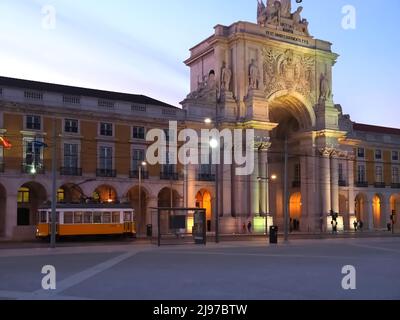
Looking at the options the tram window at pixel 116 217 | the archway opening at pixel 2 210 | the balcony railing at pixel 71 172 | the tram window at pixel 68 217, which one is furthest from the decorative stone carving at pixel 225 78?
the tram window at pixel 68 217

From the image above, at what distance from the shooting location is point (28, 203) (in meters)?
53.5

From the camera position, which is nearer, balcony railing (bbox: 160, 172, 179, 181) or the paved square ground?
the paved square ground

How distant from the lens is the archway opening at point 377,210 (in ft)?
254

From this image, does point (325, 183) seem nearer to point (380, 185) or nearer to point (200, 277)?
point (380, 185)

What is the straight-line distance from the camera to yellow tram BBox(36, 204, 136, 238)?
137ft

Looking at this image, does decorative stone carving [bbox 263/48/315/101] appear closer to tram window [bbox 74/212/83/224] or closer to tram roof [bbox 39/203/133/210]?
tram roof [bbox 39/203/133/210]

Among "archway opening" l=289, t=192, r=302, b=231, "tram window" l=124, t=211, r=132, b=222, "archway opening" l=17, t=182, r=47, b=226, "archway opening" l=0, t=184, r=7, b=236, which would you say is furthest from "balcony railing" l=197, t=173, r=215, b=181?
"archway opening" l=0, t=184, r=7, b=236

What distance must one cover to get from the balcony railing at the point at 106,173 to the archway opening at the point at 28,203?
5.73m

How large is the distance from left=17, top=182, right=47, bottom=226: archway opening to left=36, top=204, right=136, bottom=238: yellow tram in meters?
10.9

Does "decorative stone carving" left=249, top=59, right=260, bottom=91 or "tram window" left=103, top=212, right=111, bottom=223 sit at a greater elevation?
"decorative stone carving" left=249, top=59, right=260, bottom=91

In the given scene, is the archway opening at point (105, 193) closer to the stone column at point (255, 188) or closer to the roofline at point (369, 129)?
the stone column at point (255, 188)

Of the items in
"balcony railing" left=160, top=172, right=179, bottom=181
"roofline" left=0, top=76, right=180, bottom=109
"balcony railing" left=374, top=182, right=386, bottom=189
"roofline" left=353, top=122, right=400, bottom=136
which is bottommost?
"balcony railing" left=374, top=182, right=386, bottom=189

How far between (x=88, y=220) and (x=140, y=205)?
14878 mm
